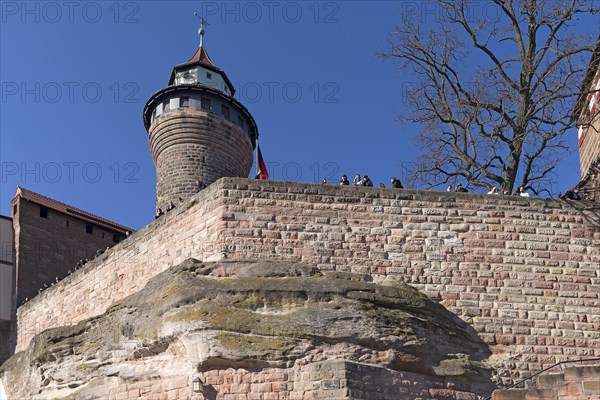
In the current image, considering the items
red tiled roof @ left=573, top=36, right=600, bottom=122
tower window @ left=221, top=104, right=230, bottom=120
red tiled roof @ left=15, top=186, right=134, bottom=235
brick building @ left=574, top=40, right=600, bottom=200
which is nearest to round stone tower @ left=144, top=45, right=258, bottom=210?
tower window @ left=221, top=104, right=230, bottom=120

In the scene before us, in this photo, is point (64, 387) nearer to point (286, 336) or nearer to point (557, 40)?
point (286, 336)

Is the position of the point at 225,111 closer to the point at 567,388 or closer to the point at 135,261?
the point at 135,261

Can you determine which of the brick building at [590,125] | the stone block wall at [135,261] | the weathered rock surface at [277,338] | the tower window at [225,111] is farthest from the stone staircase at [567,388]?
the tower window at [225,111]

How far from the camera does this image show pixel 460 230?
15.4 meters

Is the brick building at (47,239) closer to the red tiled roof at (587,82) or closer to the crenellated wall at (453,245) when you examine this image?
the crenellated wall at (453,245)

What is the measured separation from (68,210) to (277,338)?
606 inches

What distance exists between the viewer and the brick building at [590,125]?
1855cm

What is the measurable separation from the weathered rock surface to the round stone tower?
9.21 metres

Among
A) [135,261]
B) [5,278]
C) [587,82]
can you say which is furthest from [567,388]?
[5,278]

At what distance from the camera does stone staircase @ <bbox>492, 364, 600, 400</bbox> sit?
11938 mm

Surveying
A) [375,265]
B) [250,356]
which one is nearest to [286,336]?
[250,356]

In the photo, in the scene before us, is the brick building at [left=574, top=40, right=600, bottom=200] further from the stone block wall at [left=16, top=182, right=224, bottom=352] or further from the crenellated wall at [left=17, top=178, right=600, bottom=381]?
the stone block wall at [left=16, top=182, right=224, bottom=352]

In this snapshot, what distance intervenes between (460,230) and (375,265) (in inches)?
62.1

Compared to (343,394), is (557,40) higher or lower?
higher
